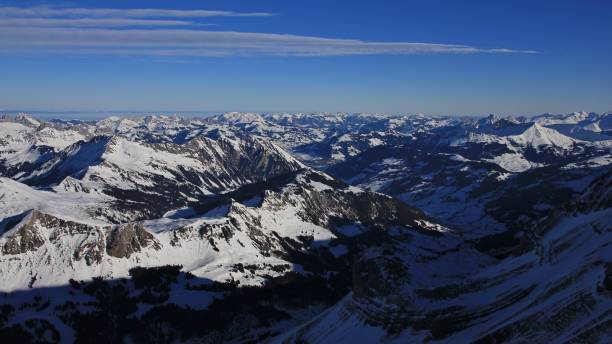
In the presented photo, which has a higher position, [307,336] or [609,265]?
[609,265]

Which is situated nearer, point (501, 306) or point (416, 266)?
point (501, 306)

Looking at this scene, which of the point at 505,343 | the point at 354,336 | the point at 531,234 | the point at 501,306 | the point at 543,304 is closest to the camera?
the point at 505,343

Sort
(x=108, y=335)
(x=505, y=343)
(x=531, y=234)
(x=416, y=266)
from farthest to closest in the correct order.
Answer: (x=108, y=335) → (x=531, y=234) → (x=416, y=266) → (x=505, y=343)

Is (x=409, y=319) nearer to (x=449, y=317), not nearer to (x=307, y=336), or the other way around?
(x=449, y=317)

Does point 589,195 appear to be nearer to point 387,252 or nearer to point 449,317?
point 387,252

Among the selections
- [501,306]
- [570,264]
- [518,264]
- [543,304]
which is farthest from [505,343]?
[518,264]

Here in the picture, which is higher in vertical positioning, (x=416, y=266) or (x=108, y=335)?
(x=416, y=266)

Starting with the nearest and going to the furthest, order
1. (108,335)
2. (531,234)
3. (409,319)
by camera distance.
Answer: (409,319)
(531,234)
(108,335)

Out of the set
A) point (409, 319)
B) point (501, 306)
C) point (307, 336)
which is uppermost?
point (501, 306)

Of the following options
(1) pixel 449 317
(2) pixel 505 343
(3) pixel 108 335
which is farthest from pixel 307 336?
(3) pixel 108 335
